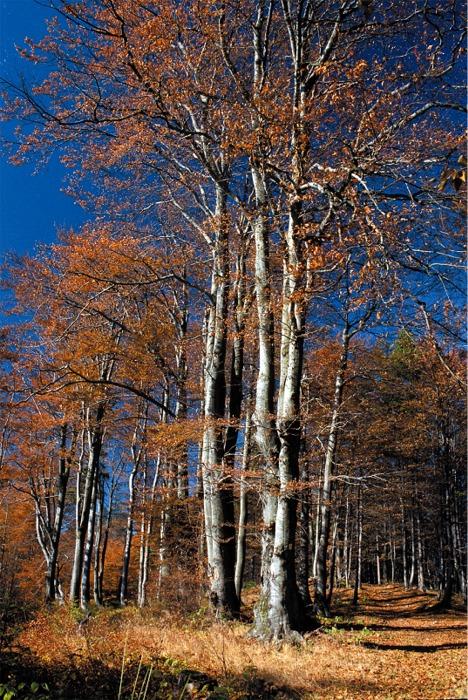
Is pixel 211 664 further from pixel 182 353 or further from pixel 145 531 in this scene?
pixel 145 531

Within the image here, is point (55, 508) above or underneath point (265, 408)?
underneath

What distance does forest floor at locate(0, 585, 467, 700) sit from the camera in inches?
188

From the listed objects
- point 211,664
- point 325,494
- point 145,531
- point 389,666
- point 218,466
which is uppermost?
point 218,466

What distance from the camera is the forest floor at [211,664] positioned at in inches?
188

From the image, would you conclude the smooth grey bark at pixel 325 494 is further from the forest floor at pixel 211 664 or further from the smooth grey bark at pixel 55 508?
the smooth grey bark at pixel 55 508

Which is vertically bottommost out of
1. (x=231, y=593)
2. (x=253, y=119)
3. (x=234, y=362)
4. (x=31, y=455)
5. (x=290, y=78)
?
(x=231, y=593)

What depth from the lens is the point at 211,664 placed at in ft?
19.7

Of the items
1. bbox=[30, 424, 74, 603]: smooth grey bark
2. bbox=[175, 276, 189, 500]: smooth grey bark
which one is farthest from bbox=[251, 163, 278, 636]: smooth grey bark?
bbox=[30, 424, 74, 603]: smooth grey bark

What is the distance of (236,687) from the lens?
5.13 metres

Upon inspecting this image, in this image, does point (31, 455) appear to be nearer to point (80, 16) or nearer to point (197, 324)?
point (197, 324)

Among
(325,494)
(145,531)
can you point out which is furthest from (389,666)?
(145,531)

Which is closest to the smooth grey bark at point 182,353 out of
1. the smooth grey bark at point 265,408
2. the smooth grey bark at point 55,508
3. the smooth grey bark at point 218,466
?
the smooth grey bark at point 218,466

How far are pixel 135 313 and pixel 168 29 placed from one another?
27.5 feet

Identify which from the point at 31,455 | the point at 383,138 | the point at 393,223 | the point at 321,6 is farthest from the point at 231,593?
the point at 321,6
